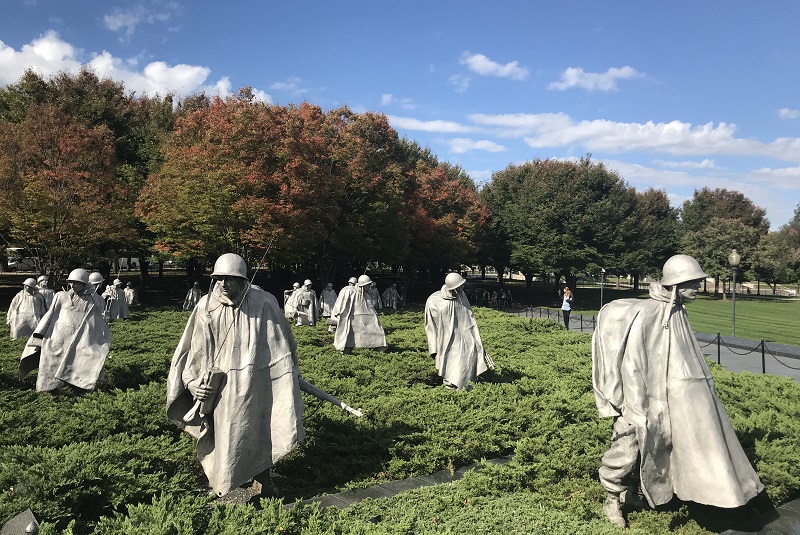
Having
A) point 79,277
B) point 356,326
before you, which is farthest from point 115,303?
point 79,277

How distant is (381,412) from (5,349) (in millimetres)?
10666

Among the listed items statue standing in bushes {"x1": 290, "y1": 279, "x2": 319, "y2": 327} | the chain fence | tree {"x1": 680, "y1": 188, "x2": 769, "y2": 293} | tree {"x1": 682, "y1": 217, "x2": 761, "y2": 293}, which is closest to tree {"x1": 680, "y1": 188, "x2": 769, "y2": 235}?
tree {"x1": 680, "y1": 188, "x2": 769, "y2": 293}

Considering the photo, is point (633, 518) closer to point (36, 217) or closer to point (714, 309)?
point (36, 217)

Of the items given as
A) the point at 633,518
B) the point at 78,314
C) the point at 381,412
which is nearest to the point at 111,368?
the point at 78,314

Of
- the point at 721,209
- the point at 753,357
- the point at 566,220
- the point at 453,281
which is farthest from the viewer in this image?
the point at 721,209

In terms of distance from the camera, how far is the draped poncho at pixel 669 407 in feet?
15.8

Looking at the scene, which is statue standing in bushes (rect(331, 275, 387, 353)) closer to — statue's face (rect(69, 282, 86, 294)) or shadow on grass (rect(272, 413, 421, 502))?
statue's face (rect(69, 282, 86, 294))

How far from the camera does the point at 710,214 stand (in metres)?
66.8

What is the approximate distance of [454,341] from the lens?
33.9 feet

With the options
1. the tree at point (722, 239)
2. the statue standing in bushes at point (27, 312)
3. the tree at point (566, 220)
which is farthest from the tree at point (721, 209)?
the statue standing in bushes at point (27, 312)

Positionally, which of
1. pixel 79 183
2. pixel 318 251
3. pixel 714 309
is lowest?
pixel 714 309

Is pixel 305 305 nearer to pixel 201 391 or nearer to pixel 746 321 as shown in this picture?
pixel 201 391

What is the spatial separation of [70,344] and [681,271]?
9505 mm

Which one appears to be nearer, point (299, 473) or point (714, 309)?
point (299, 473)
